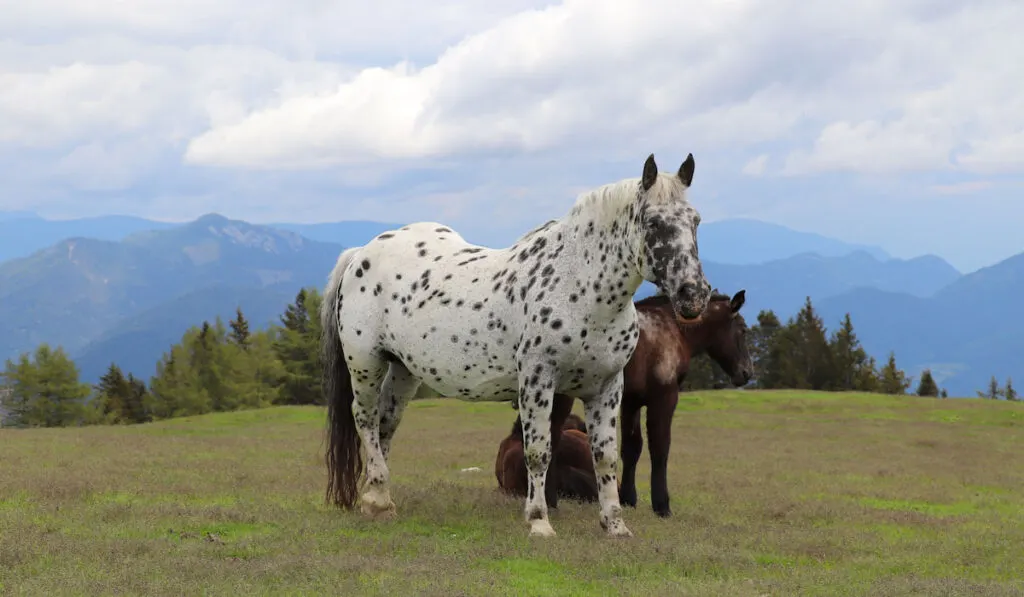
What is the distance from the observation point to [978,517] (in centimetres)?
1273

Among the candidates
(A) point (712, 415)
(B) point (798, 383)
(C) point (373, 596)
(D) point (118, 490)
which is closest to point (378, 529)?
(C) point (373, 596)

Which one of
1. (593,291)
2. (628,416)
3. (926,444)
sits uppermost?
(593,291)

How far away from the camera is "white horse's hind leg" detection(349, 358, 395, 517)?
1058 cm

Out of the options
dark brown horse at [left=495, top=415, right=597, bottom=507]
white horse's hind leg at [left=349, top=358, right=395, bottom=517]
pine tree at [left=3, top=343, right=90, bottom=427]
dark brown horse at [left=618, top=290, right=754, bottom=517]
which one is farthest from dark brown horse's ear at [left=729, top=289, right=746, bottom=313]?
pine tree at [left=3, top=343, right=90, bottom=427]

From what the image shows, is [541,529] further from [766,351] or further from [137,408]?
[137,408]

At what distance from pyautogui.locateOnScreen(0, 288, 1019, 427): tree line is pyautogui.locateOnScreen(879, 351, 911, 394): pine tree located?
3.6 inches

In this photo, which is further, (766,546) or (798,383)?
(798,383)

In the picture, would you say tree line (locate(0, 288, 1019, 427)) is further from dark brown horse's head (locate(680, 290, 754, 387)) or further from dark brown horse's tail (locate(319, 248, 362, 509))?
dark brown horse's head (locate(680, 290, 754, 387))

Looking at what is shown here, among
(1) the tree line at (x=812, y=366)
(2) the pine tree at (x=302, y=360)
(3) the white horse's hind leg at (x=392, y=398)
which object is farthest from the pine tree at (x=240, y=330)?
(3) the white horse's hind leg at (x=392, y=398)

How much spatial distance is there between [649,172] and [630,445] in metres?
4.50

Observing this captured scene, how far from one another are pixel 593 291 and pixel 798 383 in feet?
233

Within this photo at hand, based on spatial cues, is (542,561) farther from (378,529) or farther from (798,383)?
(798,383)

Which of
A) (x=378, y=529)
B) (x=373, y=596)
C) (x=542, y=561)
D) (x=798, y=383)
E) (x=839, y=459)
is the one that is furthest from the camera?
(x=798, y=383)

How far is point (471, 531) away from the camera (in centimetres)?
970
